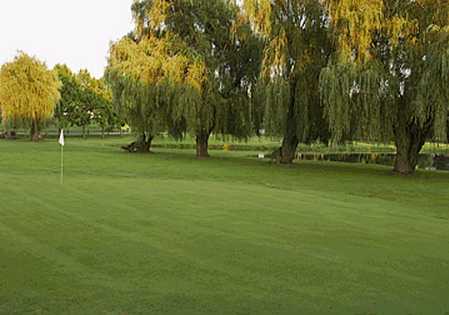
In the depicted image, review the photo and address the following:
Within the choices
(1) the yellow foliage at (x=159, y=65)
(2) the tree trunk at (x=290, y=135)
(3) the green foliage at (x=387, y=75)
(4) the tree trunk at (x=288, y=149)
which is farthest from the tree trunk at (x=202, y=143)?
(3) the green foliage at (x=387, y=75)

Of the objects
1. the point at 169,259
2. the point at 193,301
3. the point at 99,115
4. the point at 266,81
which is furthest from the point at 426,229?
the point at 99,115

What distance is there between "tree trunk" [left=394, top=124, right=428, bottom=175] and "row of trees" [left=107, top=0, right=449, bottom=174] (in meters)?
0.05

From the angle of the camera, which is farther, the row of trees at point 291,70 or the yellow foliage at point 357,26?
the yellow foliage at point 357,26

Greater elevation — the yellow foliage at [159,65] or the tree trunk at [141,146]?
the yellow foliage at [159,65]

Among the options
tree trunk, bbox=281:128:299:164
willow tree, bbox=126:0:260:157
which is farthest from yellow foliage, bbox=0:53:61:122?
tree trunk, bbox=281:128:299:164

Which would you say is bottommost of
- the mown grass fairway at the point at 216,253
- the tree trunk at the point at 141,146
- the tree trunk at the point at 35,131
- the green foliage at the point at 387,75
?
the mown grass fairway at the point at 216,253

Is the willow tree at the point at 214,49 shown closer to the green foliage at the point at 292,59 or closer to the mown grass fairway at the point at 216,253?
the green foliage at the point at 292,59

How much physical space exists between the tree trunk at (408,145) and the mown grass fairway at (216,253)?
8.58 meters

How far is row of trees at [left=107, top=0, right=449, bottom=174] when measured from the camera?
2016 cm

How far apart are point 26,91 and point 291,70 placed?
3120cm

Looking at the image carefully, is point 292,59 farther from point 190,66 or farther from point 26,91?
point 26,91

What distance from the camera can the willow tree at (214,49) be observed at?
2867cm

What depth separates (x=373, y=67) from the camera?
2011 cm

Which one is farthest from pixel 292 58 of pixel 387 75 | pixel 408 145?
pixel 408 145
